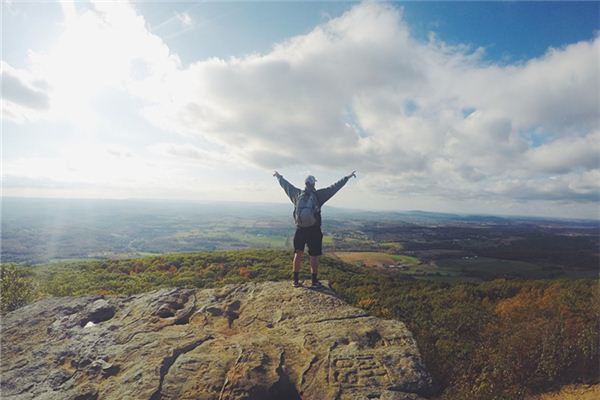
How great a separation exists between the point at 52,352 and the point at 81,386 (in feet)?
5.67

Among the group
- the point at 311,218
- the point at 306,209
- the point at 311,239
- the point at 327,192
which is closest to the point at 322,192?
the point at 327,192

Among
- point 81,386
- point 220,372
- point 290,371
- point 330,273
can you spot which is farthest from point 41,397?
point 330,273

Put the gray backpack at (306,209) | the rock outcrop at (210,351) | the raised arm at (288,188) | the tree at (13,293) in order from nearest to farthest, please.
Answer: the rock outcrop at (210,351) → the gray backpack at (306,209) → the raised arm at (288,188) → the tree at (13,293)

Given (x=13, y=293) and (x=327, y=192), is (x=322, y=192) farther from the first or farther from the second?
(x=13, y=293)

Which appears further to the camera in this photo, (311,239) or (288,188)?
(288,188)

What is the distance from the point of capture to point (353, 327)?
6.47 metres

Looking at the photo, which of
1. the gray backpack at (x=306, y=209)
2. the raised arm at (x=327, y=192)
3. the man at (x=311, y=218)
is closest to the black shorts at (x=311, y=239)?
the man at (x=311, y=218)

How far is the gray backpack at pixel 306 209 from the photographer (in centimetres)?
863

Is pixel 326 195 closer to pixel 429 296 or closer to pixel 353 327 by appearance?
pixel 353 327

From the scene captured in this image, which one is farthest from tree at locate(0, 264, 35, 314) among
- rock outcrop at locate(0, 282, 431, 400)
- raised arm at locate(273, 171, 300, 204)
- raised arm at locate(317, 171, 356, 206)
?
raised arm at locate(317, 171, 356, 206)

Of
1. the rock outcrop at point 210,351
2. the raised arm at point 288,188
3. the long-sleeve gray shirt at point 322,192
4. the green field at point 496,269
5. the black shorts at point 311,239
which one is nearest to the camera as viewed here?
the rock outcrop at point 210,351

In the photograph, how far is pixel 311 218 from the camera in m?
8.60

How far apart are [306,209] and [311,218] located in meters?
0.30

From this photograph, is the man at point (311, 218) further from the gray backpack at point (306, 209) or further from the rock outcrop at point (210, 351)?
the rock outcrop at point (210, 351)
